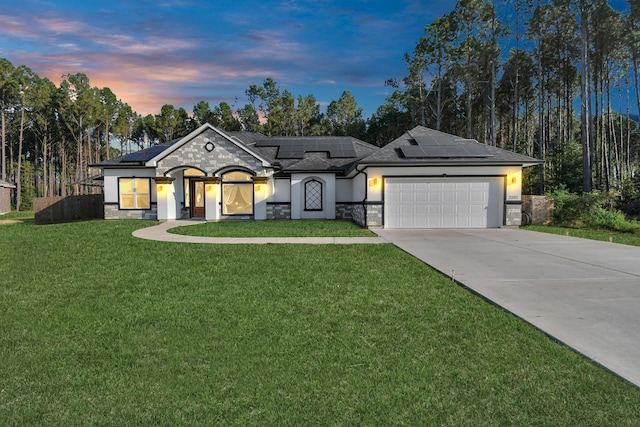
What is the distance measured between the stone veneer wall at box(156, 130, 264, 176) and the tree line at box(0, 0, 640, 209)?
945cm

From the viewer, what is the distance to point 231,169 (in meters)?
19.7

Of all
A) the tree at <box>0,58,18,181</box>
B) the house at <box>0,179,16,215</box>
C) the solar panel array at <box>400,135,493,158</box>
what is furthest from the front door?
the tree at <box>0,58,18,181</box>

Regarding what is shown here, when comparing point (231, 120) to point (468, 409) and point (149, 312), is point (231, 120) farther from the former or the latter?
point (468, 409)

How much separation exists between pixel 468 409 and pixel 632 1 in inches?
1198

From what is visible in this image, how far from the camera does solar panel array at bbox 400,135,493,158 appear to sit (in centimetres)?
1595

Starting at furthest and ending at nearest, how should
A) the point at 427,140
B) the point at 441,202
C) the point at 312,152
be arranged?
the point at 312,152 → the point at 427,140 → the point at 441,202

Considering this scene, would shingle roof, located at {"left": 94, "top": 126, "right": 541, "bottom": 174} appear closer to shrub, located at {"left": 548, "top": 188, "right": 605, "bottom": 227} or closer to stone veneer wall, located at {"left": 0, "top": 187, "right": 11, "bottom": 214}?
shrub, located at {"left": 548, "top": 188, "right": 605, "bottom": 227}

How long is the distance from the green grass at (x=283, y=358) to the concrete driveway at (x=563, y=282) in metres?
0.35

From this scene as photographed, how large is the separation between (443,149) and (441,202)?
2539 mm

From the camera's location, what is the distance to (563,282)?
6.54 m

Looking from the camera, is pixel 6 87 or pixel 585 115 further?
pixel 6 87

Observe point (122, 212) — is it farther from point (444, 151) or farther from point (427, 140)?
point (444, 151)

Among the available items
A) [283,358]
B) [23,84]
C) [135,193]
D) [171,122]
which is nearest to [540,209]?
[283,358]

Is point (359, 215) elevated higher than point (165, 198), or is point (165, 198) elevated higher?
point (165, 198)
